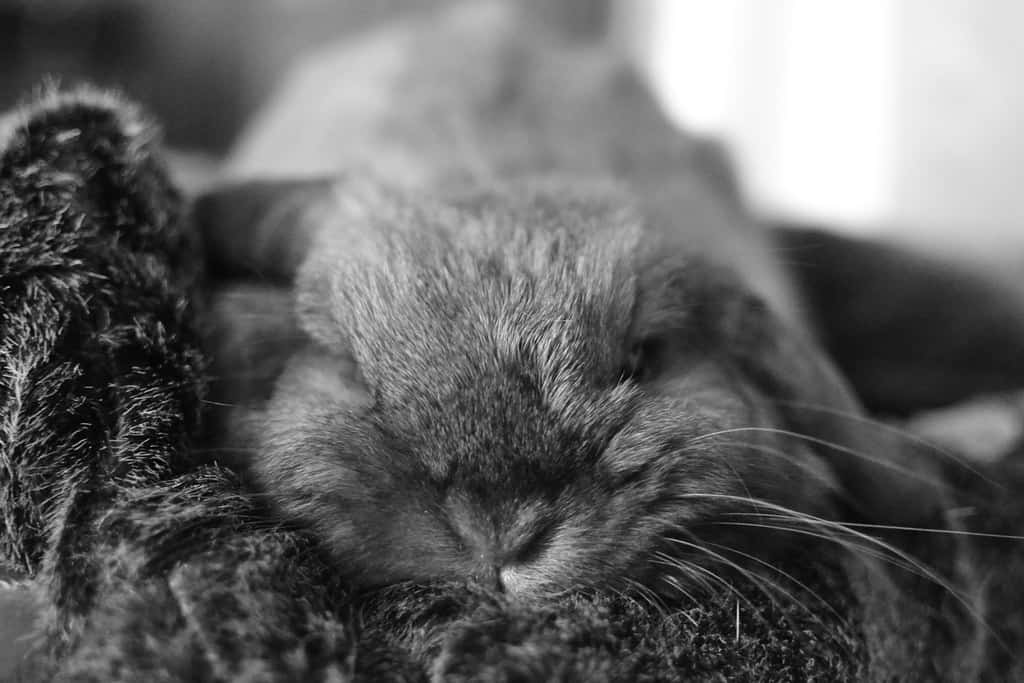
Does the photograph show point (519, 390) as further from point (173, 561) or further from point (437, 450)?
point (173, 561)

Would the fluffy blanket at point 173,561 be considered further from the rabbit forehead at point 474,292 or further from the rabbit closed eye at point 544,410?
the rabbit forehead at point 474,292

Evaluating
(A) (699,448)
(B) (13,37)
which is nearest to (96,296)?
(A) (699,448)

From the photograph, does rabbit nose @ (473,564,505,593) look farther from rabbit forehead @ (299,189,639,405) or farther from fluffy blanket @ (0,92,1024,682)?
rabbit forehead @ (299,189,639,405)

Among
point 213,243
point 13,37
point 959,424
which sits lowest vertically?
point 959,424

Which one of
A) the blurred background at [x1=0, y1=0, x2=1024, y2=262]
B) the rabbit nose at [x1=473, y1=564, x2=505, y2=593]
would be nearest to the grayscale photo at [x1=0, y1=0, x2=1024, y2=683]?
the rabbit nose at [x1=473, y1=564, x2=505, y2=593]

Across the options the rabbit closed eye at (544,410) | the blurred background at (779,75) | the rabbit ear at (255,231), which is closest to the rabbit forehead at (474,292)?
the rabbit closed eye at (544,410)

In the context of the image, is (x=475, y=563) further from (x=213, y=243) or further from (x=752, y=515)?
(x=213, y=243)
